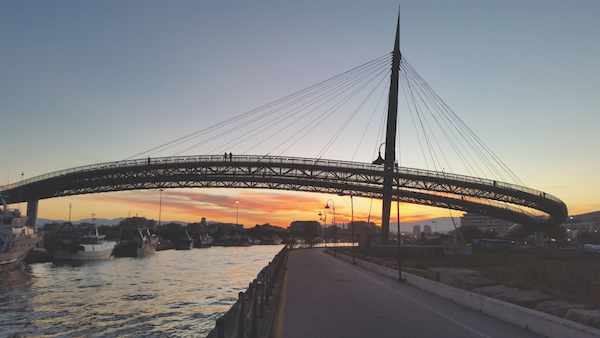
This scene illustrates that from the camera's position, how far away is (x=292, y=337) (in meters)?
10.2

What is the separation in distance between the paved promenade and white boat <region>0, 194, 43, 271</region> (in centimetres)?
5007

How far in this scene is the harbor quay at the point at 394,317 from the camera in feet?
33.9

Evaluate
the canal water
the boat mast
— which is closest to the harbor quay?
the canal water

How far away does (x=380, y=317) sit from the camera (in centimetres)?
1291

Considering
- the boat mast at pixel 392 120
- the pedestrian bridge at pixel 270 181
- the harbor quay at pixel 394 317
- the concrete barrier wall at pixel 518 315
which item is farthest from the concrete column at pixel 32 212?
the concrete barrier wall at pixel 518 315

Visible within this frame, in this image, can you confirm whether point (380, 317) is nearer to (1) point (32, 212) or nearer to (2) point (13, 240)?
(2) point (13, 240)

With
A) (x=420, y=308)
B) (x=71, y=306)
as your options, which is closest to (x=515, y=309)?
(x=420, y=308)

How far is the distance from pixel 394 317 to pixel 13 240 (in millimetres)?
61272

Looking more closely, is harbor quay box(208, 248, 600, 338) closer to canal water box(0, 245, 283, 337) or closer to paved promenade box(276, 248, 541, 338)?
paved promenade box(276, 248, 541, 338)

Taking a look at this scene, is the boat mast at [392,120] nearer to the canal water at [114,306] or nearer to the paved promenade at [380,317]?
the canal water at [114,306]

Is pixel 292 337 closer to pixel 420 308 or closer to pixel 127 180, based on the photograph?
pixel 420 308

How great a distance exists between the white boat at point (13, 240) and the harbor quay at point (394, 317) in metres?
50.5

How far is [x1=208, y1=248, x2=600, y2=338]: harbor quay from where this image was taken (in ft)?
33.9

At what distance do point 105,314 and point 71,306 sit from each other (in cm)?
Answer: 453
